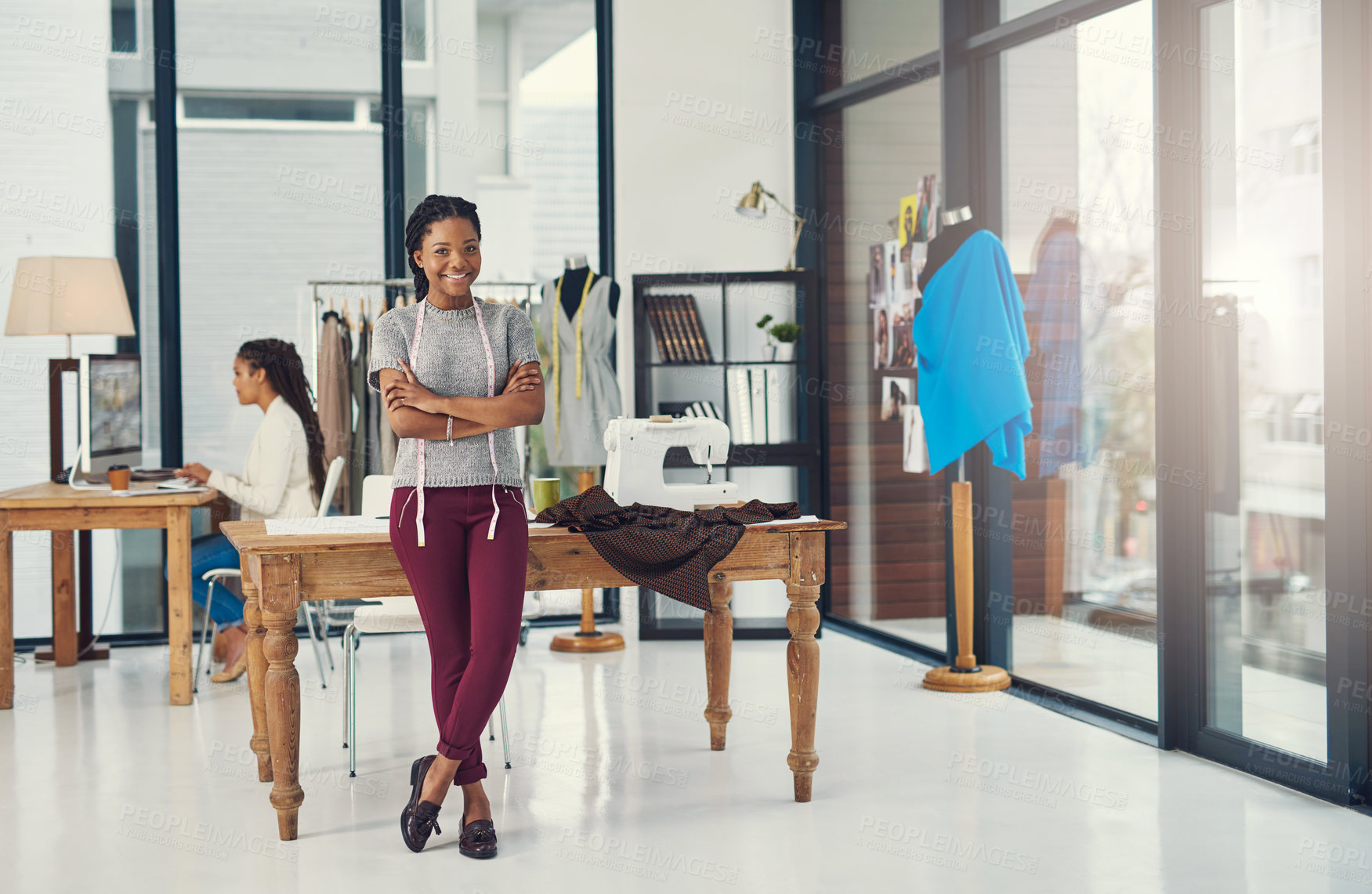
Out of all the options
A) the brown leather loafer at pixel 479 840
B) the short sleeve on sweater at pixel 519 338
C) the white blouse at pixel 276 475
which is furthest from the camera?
the white blouse at pixel 276 475

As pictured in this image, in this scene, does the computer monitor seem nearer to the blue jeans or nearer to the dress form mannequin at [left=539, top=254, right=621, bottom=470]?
the blue jeans

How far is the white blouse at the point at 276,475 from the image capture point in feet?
16.0

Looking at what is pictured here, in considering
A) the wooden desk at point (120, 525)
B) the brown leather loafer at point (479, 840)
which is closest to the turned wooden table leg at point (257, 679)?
the brown leather loafer at point (479, 840)

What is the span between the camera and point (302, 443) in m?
4.96

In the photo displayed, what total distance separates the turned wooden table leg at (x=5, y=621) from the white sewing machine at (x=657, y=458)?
2509mm

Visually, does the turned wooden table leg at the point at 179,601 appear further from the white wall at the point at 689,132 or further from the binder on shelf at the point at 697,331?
the binder on shelf at the point at 697,331

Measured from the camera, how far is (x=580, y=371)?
5668 millimetres

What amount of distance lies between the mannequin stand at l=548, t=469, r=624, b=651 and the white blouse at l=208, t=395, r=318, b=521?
1.22 m

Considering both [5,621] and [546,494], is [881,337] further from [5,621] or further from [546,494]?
[5,621]

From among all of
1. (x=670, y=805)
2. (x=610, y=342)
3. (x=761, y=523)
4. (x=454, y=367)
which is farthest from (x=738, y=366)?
(x=454, y=367)

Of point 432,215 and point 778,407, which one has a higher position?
point 432,215

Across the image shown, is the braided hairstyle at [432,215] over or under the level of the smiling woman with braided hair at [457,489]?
over

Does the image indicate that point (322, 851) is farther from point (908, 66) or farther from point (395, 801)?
point (908, 66)

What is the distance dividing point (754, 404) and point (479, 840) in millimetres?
3217
